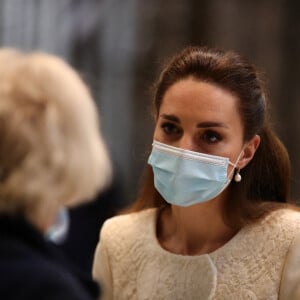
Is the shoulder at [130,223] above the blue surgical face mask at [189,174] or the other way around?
the other way around

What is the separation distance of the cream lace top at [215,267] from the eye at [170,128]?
375 millimetres

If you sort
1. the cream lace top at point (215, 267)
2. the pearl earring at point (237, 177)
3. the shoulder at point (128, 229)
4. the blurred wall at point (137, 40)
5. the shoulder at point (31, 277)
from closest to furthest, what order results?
1. the shoulder at point (31, 277)
2. the cream lace top at point (215, 267)
3. the pearl earring at point (237, 177)
4. the shoulder at point (128, 229)
5. the blurred wall at point (137, 40)

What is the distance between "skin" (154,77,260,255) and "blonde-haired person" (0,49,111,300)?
26.6 inches

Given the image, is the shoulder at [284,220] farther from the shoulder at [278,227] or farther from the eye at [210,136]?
the eye at [210,136]

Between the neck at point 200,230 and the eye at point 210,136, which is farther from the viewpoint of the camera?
the neck at point 200,230

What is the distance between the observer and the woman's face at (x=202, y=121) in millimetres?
2168

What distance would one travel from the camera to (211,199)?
2.27 meters

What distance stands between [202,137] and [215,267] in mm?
413

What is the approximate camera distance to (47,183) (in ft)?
4.81

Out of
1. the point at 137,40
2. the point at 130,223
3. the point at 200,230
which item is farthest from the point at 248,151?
the point at 137,40

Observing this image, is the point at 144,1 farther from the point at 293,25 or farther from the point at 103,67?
the point at 293,25


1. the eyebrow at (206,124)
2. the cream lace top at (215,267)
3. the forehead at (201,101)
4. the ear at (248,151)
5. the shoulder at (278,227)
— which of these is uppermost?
the forehead at (201,101)

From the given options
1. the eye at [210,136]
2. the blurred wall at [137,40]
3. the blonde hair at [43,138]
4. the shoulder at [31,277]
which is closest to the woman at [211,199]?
the eye at [210,136]

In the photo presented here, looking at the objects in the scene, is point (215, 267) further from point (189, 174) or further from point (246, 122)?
point (246, 122)
